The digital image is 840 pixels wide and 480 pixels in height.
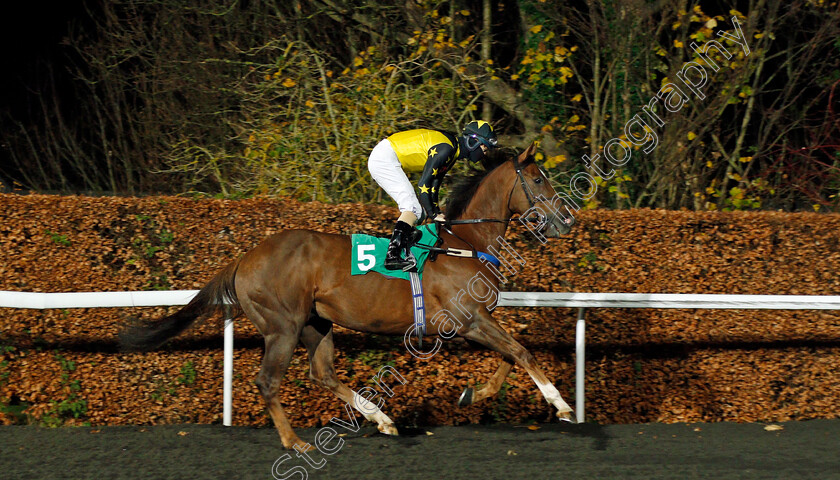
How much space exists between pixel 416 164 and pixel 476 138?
1.27 ft

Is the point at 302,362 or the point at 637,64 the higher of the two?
the point at 637,64

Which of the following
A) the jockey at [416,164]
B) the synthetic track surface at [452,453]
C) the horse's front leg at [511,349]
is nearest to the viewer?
the synthetic track surface at [452,453]

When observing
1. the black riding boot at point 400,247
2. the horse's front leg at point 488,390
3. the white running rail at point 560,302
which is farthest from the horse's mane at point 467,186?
the horse's front leg at point 488,390

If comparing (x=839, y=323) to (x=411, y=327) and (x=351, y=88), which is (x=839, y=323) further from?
(x=351, y=88)

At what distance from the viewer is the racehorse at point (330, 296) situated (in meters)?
4.41

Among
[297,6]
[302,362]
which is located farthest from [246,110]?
[302,362]

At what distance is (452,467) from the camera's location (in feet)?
12.7

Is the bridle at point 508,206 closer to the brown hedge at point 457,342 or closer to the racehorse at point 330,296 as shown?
the racehorse at point 330,296

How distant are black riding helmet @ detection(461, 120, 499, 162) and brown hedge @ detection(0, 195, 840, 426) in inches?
30.9

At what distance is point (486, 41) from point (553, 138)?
1267 millimetres

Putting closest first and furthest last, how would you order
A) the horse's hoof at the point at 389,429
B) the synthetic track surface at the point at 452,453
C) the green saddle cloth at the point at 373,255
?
the synthetic track surface at the point at 452,453 → the green saddle cloth at the point at 373,255 → the horse's hoof at the point at 389,429

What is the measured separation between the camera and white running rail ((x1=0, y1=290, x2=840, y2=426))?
15.4ft

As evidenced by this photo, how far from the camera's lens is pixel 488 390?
443 cm

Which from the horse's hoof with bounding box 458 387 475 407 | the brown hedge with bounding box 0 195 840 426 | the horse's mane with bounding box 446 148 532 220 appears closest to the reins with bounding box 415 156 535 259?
the horse's mane with bounding box 446 148 532 220
